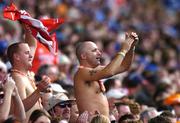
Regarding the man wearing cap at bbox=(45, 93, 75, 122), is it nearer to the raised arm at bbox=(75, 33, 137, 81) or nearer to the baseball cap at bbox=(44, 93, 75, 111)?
the baseball cap at bbox=(44, 93, 75, 111)

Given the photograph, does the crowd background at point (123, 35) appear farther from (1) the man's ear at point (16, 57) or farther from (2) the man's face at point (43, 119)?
(2) the man's face at point (43, 119)

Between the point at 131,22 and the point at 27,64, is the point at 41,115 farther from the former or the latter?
the point at 131,22

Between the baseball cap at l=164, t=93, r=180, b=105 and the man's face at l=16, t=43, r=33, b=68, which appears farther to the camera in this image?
the baseball cap at l=164, t=93, r=180, b=105

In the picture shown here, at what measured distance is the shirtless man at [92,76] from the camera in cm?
1102

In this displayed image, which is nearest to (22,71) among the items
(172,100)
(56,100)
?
(56,100)

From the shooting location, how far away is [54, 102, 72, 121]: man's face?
36.1 feet

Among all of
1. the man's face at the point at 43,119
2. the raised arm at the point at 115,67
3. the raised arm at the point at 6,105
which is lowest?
the man's face at the point at 43,119

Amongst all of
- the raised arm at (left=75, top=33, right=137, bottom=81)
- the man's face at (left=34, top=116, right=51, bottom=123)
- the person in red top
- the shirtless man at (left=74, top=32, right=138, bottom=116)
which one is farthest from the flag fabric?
the person in red top

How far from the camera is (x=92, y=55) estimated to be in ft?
36.9

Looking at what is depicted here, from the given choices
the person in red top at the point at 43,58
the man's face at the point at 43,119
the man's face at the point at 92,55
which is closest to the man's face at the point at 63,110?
the man's face at the point at 92,55

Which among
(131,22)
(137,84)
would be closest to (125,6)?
(131,22)

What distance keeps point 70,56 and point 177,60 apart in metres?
6.80

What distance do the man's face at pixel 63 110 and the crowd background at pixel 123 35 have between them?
1.52 meters

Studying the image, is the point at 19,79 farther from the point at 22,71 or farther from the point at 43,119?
the point at 43,119
